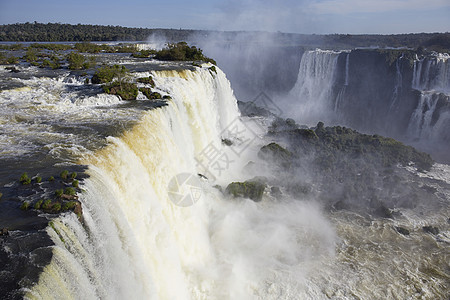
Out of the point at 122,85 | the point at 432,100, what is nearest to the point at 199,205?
the point at 122,85

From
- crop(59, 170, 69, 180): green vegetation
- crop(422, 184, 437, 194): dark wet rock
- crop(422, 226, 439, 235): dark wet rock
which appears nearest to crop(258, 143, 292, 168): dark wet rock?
crop(422, 184, 437, 194): dark wet rock

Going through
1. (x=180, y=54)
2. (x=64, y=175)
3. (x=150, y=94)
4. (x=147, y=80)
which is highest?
(x=180, y=54)

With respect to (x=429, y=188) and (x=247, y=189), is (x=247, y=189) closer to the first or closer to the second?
(x=247, y=189)

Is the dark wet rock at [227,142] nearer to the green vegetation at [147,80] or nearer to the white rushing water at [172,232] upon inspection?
the white rushing water at [172,232]

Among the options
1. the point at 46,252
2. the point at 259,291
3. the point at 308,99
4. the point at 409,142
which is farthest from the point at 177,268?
the point at 308,99

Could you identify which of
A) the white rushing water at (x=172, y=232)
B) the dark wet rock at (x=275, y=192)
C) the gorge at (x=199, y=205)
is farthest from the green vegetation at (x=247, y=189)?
the dark wet rock at (x=275, y=192)

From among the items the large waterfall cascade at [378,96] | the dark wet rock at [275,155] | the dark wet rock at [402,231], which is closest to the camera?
the dark wet rock at [402,231]
